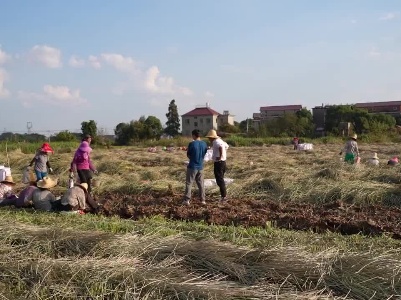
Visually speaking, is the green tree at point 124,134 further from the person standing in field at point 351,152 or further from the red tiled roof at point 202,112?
the person standing in field at point 351,152

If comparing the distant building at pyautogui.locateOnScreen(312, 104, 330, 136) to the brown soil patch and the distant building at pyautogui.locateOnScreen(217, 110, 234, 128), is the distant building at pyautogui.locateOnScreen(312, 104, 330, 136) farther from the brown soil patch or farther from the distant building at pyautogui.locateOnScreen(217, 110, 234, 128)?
the brown soil patch

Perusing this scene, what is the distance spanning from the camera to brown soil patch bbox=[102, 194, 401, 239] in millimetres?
6734

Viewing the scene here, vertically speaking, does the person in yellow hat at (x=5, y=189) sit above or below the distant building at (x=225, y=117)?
below

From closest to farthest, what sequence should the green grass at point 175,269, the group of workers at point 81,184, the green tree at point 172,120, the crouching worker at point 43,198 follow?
the green grass at point 175,269 < the group of workers at point 81,184 < the crouching worker at point 43,198 < the green tree at point 172,120

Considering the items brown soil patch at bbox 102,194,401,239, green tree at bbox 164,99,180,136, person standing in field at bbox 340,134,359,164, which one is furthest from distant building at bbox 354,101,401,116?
brown soil patch at bbox 102,194,401,239

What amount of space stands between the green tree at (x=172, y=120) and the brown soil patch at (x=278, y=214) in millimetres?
62039

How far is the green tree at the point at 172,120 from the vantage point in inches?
2813

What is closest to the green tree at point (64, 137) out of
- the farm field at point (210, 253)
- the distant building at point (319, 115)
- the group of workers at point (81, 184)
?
the group of workers at point (81, 184)

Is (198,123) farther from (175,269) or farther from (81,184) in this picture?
(175,269)

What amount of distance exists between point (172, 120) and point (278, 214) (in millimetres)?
64860

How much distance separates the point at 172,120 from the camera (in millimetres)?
71938

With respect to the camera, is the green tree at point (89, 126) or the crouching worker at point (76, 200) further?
the green tree at point (89, 126)

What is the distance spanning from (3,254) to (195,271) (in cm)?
196

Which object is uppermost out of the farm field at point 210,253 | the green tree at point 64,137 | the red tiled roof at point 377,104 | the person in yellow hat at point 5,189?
the red tiled roof at point 377,104
